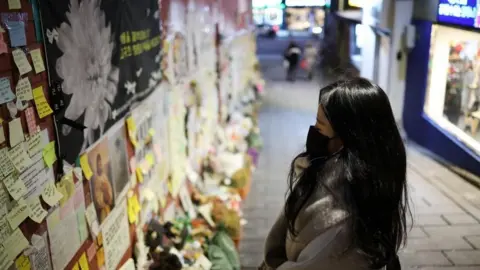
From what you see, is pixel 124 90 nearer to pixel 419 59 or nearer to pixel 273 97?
pixel 419 59

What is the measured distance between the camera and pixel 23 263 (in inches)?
67.2

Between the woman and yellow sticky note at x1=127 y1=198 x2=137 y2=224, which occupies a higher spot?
the woman

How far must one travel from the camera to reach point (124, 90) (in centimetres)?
290

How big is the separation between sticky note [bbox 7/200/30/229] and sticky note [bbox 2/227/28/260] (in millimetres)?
30

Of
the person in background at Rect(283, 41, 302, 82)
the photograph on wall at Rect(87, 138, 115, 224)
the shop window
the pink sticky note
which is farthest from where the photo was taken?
the person in background at Rect(283, 41, 302, 82)

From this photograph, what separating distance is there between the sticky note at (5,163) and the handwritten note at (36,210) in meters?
0.19

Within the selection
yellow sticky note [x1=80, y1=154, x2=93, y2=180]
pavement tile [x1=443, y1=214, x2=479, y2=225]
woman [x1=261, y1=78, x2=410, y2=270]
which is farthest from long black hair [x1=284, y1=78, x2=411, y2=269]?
pavement tile [x1=443, y1=214, x2=479, y2=225]

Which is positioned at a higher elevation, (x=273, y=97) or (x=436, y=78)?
(x=436, y=78)

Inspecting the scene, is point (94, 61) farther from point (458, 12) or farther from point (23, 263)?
point (458, 12)

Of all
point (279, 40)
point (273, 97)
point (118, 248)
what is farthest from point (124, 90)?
point (279, 40)

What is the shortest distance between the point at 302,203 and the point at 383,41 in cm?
736

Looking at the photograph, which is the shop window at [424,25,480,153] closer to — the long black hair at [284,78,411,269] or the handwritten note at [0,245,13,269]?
the long black hair at [284,78,411,269]

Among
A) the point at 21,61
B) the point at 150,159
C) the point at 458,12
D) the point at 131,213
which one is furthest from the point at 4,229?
the point at 458,12

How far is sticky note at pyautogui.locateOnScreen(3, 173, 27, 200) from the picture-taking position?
5.24 feet
